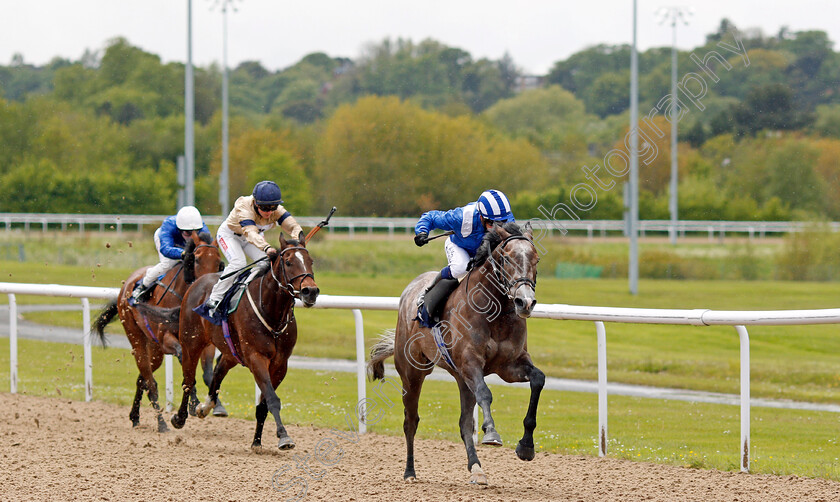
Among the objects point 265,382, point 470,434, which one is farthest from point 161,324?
point 470,434

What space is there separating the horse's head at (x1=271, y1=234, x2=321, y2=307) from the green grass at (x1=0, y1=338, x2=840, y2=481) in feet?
4.88

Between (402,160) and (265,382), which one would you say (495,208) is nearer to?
(265,382)

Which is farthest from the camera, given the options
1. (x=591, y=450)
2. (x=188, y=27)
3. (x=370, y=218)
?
(x=370, y=218)

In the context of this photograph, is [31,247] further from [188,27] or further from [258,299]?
[258,299]

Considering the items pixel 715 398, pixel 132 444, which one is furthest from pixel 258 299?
pixel 715 398

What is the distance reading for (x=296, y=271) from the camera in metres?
6.09

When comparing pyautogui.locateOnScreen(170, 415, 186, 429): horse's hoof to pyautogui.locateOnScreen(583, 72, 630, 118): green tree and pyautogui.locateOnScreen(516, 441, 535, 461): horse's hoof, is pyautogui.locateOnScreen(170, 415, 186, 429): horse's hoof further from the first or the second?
pyautogui.locateOnScreen(583, 72, 630, 118): green tree

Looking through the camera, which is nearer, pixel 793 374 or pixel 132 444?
pixel 132 444

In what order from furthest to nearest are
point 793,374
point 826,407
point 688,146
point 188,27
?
point 688,146
point 188,27
point 793,374
point 826,407

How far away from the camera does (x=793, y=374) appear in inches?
493

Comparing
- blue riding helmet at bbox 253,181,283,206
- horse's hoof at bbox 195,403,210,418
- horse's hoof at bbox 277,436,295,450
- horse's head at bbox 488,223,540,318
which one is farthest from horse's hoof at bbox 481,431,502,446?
horse's hoof at bbox 195,403,210,418

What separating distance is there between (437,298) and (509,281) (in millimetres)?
711

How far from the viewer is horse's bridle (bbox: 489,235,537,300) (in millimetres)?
4906

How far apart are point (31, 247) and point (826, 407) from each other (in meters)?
20.0
